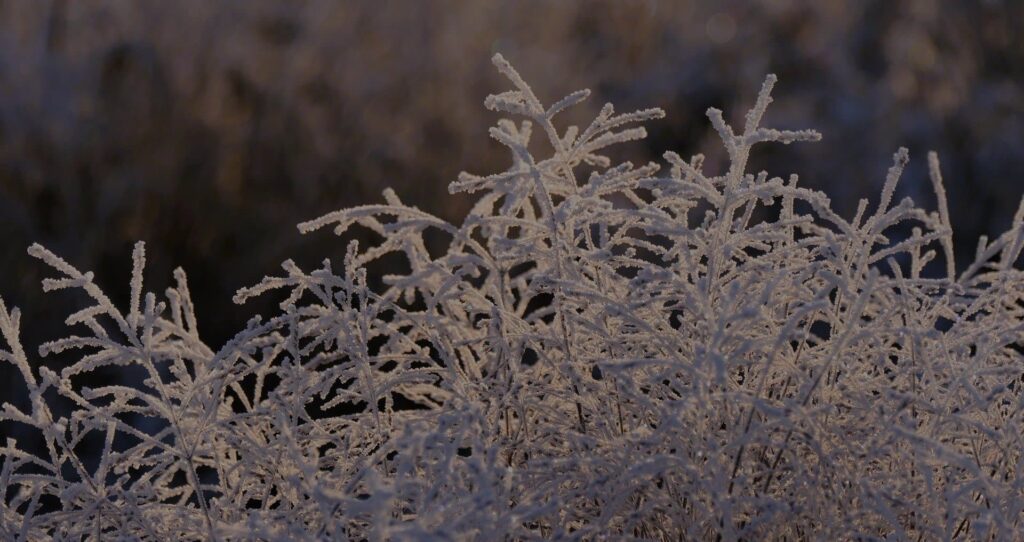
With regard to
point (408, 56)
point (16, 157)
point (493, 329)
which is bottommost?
point (493, 329)

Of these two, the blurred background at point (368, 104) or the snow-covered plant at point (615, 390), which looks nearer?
the snow-covered plant at point (615, 390)

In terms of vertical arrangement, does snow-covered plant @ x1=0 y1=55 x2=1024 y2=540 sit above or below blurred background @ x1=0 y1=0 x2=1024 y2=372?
below

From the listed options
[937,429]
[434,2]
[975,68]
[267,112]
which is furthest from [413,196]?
[937,429]

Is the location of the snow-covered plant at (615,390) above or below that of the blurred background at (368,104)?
below

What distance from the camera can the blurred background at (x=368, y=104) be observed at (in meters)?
3.27

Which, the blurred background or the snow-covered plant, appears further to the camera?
the blurred background

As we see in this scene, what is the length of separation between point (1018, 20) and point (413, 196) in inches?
103

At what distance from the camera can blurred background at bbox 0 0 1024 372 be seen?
3266 mm

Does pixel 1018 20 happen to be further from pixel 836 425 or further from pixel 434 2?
pixel 836 425

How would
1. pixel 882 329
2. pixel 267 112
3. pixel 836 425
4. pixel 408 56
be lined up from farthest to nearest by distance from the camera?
pixel 408 56 < pixel 267 112 < pixel 836 425 < pixel 882 329

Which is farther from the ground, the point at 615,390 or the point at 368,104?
the point at 368,104

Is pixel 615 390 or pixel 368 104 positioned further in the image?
pixel 368 104

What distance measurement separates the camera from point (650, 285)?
1088 mm

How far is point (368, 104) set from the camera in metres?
3.99
